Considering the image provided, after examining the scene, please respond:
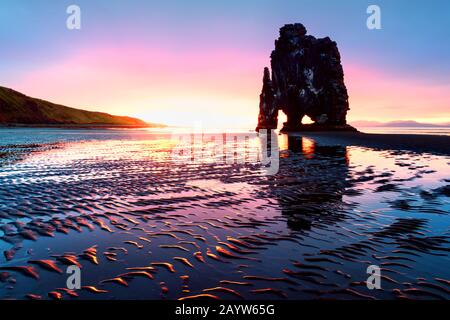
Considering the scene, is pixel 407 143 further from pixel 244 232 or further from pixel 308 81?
pixel 308 81

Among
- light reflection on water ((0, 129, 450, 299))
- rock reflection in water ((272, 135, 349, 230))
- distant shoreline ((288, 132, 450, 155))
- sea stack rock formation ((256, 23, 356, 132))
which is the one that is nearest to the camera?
light reflection on water ((0, 129, 450, 299))

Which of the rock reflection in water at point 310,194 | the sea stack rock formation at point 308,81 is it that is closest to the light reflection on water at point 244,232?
the rock reflection in water at point 310,194

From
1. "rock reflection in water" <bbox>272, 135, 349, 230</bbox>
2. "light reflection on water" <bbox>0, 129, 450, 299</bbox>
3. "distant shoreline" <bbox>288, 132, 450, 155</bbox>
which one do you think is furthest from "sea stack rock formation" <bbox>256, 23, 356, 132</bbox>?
"light reflection on water" <bbox>0, 129, 450, 299</bbox>

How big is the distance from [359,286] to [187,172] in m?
15.1

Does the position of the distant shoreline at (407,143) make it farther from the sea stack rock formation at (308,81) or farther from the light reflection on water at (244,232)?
the sea stack rock formation at (308,81)

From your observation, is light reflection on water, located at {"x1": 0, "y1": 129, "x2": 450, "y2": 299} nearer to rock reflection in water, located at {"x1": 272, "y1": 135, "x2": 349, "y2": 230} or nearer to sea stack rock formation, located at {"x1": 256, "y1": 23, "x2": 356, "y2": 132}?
rock reflection in water, located at {"x1": 272, "y1": 135, "x2": 349, "y2": 230}

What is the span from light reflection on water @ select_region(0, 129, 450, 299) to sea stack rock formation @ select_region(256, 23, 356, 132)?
297 feet

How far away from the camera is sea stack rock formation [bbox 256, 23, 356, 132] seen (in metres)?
100

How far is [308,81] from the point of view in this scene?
10550cm

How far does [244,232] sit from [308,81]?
106822mm

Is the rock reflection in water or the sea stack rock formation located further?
the sea stack rock formation

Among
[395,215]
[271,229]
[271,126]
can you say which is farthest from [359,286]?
[271,126]

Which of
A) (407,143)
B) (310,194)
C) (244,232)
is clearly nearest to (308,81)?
(407,143)

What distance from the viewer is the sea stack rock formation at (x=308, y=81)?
100375mm
